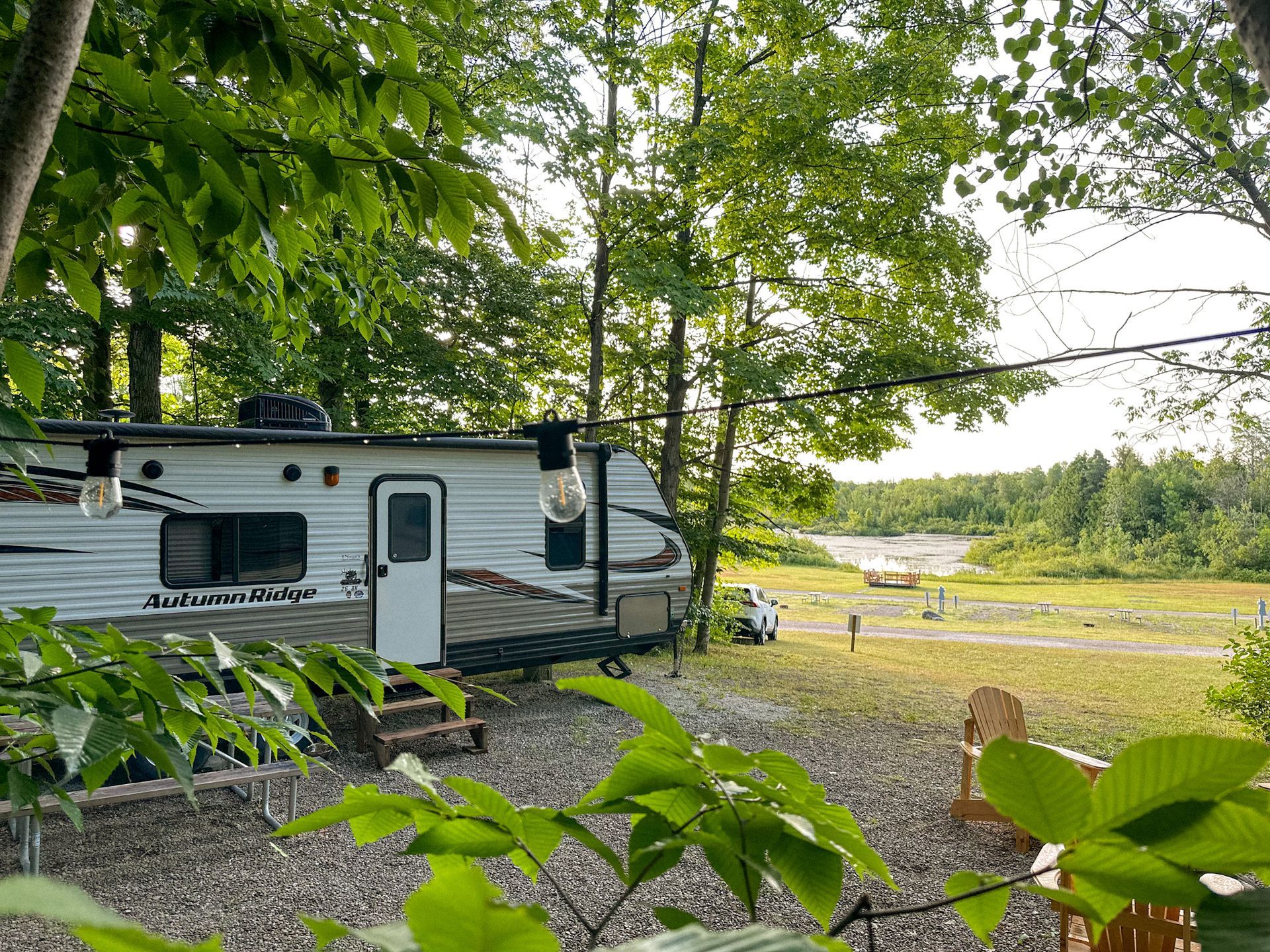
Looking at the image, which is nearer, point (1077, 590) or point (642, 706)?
point (642, 706)

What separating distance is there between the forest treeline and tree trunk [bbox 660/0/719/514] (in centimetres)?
357

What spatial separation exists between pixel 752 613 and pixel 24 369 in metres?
15.2

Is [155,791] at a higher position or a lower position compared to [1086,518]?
higher

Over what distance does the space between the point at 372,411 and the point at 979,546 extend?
158 feet

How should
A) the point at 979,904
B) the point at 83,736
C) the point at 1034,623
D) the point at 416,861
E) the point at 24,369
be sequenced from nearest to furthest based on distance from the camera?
the point at 979,904 < the point at 83,736 < the point at 24,369 < the point at 416,861 < the point at 1034,623

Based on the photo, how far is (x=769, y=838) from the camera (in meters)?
0.73

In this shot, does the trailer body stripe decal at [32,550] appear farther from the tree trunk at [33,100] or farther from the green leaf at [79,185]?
the tree trunk at [33,100]

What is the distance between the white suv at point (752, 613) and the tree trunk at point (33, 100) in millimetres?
14649

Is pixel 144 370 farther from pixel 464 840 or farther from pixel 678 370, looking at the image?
pixel 464 840

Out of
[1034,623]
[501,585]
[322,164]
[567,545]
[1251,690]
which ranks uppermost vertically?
[322,164]

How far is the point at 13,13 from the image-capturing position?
65.0 inches

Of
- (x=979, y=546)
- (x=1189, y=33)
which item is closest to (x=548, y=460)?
(x=1189, y=33)

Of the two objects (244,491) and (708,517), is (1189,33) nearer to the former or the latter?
(244,491)

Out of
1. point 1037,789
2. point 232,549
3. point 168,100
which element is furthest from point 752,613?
point 1037,789
